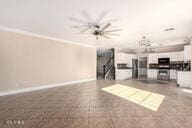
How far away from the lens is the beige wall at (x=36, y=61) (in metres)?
4.69

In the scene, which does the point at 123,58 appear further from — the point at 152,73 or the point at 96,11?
the point at 96,11

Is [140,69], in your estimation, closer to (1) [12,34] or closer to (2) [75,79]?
(2) [75,79]

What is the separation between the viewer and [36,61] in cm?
562

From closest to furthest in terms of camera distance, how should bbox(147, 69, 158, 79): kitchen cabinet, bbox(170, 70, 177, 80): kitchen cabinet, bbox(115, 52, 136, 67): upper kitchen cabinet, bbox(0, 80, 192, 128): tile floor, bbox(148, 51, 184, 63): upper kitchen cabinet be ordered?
1. bbox(0, 80, 192, 128): tile floor
2. bbox(148, 51, 184, 63): upper kitchen cabinet
3. bbox(170, 70, 177, 80): kitchen cabinet
4. bbox(147, 69, 158, 79): kitchen cabinet
5. bbox(115, 52, 136, 67): upper kitchen cabinet

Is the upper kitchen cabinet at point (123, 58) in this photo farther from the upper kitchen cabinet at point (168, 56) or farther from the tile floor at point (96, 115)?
the tile floor at point (96, 115)

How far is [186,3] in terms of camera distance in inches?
114

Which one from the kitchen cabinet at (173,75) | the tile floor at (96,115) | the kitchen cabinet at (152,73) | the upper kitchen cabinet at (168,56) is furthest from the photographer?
the kitchen cabinet at (152,73)

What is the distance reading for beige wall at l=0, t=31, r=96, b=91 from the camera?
4.69 meters

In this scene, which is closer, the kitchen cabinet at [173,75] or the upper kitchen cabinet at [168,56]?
the upper kitchen cabinet at [168,56]

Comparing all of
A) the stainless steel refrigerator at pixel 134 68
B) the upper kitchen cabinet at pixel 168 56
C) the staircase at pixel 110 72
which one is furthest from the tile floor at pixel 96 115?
the stainless steel refrigerator at pixel 134 68

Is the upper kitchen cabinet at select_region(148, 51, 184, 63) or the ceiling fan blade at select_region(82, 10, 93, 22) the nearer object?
the ceiling fan blade at select_region(82, 10, 93, 22)

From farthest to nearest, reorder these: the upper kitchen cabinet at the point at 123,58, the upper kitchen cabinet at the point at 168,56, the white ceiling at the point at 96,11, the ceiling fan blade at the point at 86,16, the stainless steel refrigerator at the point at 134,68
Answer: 1. the stainless steel refrigerator at the point at 134,68
2. the upper kitchen cabinet at the point at 123,58
3. the upper kitchen cabinet at the point at 168,56
4. the ceiling fan blade at the point at 86,16
5. the white ceiling at the point at 96,11

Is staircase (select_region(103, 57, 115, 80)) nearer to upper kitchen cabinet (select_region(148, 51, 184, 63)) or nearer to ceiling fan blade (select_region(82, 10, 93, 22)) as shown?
upper kitchen cabinet (select_region(148, 51, 184, 63))

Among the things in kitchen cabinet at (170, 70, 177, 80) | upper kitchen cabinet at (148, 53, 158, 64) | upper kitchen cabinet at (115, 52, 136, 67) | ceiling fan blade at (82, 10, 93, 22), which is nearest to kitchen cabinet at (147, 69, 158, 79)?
upper kitchen cabinet at (148, 53, 158, 64)
